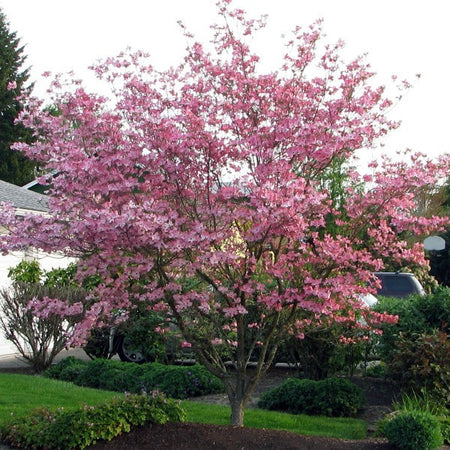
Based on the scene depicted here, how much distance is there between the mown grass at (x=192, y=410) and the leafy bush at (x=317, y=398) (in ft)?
0.88

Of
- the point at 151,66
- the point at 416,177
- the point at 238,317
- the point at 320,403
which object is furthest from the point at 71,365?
the point at 416,177

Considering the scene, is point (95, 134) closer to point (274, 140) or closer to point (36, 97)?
point (36, 97)

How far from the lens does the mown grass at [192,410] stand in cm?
717

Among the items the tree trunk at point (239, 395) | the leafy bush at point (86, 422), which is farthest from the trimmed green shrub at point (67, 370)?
the tree trunk at point (239, 395)

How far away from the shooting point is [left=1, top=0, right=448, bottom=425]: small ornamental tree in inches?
221

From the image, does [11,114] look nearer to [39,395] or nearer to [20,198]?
[20,198]

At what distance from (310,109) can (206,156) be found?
104cm

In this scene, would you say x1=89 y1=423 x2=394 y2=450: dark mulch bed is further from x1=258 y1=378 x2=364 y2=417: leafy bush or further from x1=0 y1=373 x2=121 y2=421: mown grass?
x1=0 y1=373 x2=121 y2=421: mown grass

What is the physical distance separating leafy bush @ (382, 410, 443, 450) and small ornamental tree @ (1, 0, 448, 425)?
3.79 ft

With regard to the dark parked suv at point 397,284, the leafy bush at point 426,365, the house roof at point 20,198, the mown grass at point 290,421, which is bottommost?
the mown grass at point 290,421

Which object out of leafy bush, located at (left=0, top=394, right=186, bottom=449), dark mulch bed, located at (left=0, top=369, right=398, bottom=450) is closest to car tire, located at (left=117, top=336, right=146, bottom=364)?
leafy bush, located at (left=0, top=394, right=186, bottom=449)

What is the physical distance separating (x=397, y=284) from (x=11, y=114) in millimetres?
25637

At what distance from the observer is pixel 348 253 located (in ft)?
18.9

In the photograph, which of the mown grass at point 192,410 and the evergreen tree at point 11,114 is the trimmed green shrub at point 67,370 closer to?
the mown grass at point 192,410
